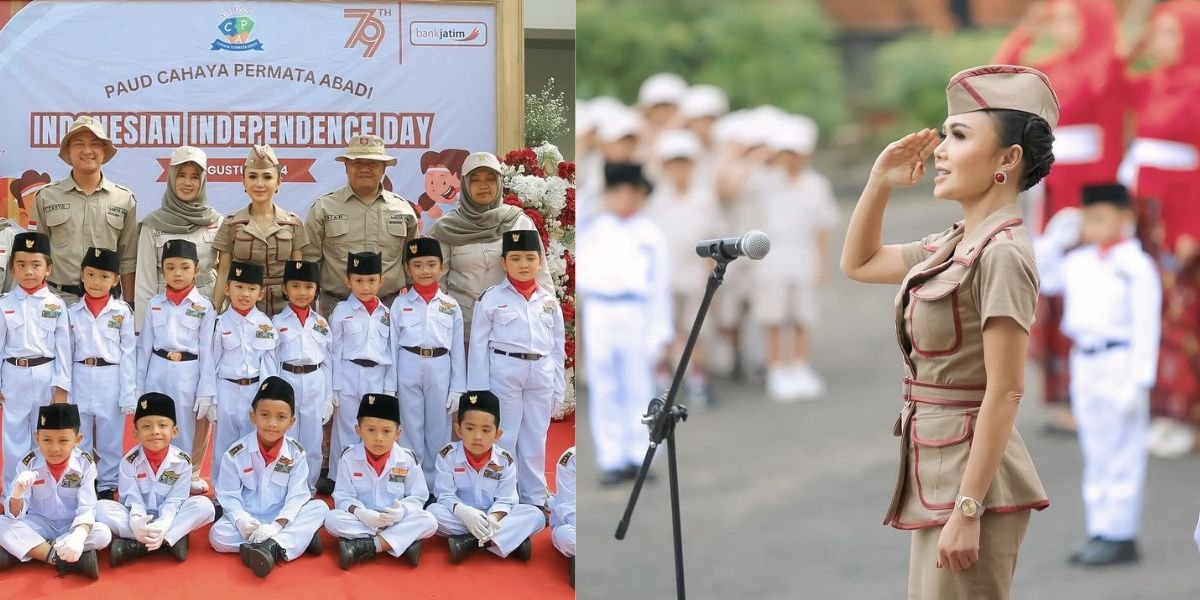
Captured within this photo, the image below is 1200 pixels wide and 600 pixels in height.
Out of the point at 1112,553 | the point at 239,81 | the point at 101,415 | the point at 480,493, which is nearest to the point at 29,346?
the point at 101,415

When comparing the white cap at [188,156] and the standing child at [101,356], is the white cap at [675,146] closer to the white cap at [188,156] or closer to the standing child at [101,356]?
the white cap at [188,156]

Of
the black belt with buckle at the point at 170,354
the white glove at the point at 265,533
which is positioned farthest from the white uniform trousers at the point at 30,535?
the black belt with buckle at the point at 170,354

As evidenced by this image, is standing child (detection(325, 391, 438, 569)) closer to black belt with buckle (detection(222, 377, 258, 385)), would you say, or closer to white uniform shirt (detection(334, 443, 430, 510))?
white uniform shirt (detection(334, 443, 430, 510))

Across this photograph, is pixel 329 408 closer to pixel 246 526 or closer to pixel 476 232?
pixel 246 526

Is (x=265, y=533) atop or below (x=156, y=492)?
below

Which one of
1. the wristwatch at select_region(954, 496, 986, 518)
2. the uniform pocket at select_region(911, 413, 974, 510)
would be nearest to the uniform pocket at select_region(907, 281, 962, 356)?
the uniform pocket at select_region(911, 413, 974, 510)

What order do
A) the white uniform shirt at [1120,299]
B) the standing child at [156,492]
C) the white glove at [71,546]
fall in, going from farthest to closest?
the white uniform shirt at [1120,299], the standing child at [156,492], the white glove at [71,546]

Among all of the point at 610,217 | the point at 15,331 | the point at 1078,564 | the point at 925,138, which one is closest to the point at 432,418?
the point at 610,217

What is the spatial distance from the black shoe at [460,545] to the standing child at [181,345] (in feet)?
2.68

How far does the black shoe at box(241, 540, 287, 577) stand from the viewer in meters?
3.39

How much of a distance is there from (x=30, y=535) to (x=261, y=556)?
0.66m

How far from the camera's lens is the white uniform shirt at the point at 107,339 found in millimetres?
3541

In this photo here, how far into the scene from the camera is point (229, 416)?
362 cm

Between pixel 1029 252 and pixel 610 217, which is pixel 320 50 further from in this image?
pixel 1029 252
